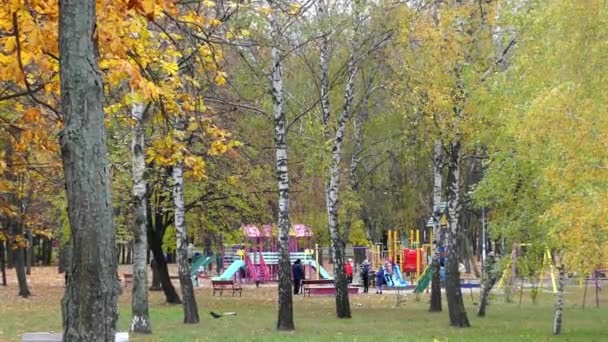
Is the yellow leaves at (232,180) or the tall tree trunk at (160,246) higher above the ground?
the yellow leaves at (232,180)

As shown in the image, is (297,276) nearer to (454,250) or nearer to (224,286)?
(224,286)

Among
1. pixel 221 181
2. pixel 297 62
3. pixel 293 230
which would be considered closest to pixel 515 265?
pixel 221 181

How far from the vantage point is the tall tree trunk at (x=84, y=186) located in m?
5.56

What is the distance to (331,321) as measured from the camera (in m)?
23.1

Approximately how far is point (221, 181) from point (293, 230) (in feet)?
67.0

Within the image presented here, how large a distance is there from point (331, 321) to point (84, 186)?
59.4 ft

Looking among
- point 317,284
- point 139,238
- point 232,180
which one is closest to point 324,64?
point 232,180

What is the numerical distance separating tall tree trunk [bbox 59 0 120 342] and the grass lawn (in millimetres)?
11864

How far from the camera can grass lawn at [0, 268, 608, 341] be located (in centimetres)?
1858

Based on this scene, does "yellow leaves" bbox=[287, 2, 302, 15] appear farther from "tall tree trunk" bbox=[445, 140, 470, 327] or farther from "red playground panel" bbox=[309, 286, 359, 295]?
"red playground panel" bbox=[309, 286, 359, 295]

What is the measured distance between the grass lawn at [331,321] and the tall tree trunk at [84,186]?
467 inches

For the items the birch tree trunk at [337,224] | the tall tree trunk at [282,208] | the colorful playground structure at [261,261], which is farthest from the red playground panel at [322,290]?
the tall tree trunk at [282,208]

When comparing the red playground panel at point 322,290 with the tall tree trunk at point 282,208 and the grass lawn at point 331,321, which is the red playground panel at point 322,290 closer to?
the grass lawn at point 331,321

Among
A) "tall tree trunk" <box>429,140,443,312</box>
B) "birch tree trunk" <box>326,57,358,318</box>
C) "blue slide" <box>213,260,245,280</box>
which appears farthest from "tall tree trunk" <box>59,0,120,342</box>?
"blue slide" <box>213,260,245,280</box>
